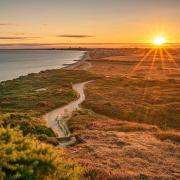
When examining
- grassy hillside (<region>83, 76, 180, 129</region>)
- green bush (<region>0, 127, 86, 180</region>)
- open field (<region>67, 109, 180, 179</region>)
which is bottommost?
grassy hillside (<region>83, 76, 180, 129</region>)

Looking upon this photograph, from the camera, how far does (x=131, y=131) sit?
3631cm

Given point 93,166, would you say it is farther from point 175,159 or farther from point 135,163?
point 175,159

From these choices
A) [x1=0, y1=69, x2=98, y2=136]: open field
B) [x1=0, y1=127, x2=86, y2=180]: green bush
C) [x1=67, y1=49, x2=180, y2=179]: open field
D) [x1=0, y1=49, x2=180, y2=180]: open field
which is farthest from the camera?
[x1=0, y1=69, x2=98, y2=136]: open field

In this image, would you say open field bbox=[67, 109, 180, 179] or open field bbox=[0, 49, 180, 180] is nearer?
open field bbox=[0, 49, 180, 180]

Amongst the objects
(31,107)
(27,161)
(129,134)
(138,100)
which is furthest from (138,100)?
(27,161)

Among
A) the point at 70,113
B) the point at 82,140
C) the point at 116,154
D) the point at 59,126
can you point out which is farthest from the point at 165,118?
the point at 116,154

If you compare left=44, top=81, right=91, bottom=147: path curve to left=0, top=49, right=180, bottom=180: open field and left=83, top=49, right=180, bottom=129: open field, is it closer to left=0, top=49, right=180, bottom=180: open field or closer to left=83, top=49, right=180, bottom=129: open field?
left=0, top=49, right=180, bottom=180: open field

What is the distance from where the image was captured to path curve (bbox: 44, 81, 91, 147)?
3291cm

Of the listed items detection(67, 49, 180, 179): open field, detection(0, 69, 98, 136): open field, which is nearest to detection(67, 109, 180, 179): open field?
detection(67, 49, 180, 179): open field

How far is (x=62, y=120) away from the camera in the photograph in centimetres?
4303

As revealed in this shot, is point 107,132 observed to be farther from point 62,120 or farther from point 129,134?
point 62,120

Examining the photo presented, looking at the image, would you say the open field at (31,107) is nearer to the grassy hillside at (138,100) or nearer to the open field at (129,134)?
the open field at (129,134)

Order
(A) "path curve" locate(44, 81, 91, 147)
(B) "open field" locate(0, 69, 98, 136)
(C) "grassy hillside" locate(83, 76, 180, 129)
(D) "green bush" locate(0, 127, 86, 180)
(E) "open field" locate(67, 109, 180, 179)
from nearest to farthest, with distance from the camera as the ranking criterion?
(D) "green bush" locate(0, 127, 86, 180)
(E) "open field" locate(67, 109, 180, 179)
(A) "path curve" locate(44, 81, 91, 147)
(B) "open field" locate(0, 69, 98, 136)
(C) "grassy hillside" locate(83, 76, 180, 129)

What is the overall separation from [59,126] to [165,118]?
1606cm
